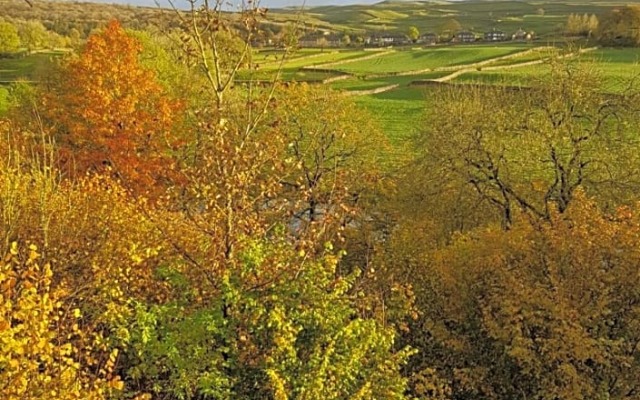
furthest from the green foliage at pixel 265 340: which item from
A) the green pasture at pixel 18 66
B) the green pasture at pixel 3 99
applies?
the green pasture at pixel 18 66

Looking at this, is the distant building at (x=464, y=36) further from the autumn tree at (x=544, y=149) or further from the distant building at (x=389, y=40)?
the autumn tree at (x=544, y=149)

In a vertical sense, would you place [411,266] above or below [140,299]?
below

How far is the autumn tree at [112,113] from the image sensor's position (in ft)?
107

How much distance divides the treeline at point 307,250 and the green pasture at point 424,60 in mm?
70444

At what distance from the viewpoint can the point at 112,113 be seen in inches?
1312

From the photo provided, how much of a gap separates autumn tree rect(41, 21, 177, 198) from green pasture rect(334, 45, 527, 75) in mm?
66891

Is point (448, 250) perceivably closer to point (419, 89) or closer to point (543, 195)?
point (543, 195)

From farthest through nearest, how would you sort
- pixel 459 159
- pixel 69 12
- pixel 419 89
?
pixel 69 12, pixel 419 89, pixel 459 159

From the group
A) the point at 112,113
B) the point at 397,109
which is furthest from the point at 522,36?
the point at 112,113

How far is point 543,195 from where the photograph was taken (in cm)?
2650

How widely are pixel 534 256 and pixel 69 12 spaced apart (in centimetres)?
16622

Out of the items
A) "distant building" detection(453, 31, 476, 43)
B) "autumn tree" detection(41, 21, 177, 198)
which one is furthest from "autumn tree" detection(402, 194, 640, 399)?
"distant building" detection(453, 31, 476, 43)

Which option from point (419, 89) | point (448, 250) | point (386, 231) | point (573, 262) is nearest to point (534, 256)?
point (573, 262)

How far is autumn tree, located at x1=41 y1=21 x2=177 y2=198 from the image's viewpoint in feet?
107
